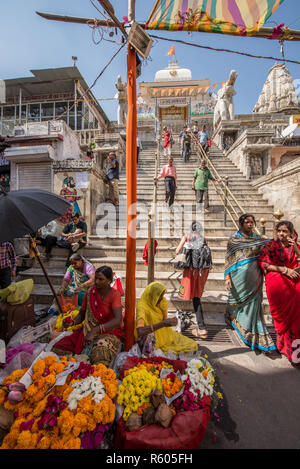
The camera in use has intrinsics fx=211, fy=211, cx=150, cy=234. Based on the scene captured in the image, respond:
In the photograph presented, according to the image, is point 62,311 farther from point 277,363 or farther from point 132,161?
point 277,363

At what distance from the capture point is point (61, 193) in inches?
247

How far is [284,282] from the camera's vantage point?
2961 millimetres

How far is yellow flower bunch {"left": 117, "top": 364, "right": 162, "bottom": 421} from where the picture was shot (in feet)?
5.84

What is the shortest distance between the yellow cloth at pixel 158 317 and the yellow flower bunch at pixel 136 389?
2.29ft

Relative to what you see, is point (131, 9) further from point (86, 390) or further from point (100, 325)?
point (86, 390)

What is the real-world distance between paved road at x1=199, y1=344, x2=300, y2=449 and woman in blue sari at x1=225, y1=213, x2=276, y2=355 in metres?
0.23

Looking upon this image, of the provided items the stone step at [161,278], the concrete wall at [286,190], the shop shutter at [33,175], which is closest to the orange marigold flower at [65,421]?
the stone step at [161,278]

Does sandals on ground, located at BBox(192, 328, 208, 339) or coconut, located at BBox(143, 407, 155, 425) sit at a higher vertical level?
coconut, located at BBox(143, 407, 155, 425)

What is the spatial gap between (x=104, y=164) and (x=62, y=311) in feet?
23.3

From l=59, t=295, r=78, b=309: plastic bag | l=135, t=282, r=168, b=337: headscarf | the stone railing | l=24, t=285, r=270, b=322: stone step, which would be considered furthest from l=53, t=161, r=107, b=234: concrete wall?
the stone railing

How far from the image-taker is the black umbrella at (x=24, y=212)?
2365 millimetres

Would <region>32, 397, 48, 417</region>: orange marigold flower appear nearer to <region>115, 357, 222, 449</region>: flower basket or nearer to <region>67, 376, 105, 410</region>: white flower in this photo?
<region>67, 376, 105, 410</region>: white flower

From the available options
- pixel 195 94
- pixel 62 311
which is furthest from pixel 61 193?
pixel 195 94

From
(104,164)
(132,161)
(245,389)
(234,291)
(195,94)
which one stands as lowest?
(245,389)
